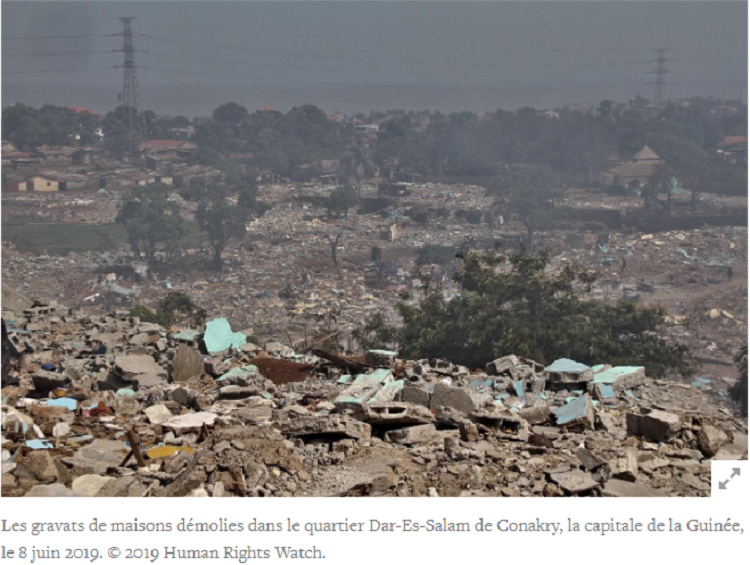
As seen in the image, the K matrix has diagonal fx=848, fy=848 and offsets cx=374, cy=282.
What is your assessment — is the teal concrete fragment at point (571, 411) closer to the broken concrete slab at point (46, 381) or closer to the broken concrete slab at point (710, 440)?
the broken concrete slab at point (710, 440)

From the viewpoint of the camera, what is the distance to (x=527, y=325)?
12.2 meters

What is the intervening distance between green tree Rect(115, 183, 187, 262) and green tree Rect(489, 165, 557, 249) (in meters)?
12.2

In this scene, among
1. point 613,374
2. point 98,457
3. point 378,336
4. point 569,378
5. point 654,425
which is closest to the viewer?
point 98,457

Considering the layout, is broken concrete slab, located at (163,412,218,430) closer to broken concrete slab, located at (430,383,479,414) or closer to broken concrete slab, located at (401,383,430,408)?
broken concrete slab, located at (401,383,430,408)

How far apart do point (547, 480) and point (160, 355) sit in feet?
15.7

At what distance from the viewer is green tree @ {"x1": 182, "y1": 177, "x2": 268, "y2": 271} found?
27.1 m

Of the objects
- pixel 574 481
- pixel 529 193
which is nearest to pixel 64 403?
pixel 574 481

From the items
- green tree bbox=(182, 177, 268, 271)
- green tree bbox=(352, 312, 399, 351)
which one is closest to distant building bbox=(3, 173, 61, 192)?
green tree bbox=(182, 177, 268, 271)

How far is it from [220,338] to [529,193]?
26.6 metres

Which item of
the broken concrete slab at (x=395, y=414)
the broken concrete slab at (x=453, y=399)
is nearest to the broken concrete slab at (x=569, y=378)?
the broken concrete slab at (x=453, y=399)

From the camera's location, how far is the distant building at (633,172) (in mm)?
38688

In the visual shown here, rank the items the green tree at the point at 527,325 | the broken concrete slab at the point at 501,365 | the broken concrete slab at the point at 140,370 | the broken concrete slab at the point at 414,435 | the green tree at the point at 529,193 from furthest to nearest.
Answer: the green tree at the point at 529,193 < the green tree at the point at 527,325 < the broken concrete slab at the point at 501,365 < the broken concrete slab at the point at 140,370 < the broken concrete slab at the point at 414,435

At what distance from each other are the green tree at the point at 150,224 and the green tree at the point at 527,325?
47.9ft

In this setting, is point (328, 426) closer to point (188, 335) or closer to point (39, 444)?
point (39, 444)
